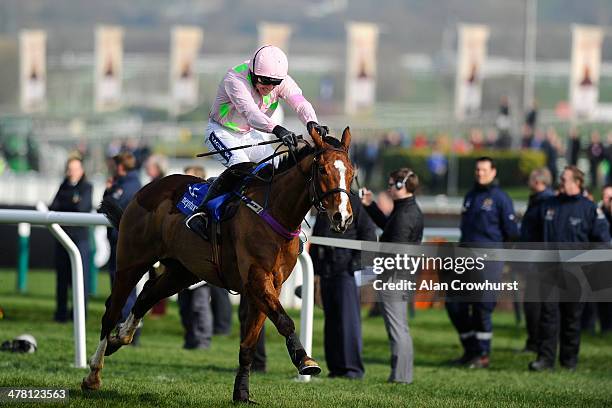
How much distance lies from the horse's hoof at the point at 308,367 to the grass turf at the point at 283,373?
2.08 ft

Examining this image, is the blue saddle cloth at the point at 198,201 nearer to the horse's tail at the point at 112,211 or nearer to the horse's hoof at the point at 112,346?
the horse's tail at the point at 112,211

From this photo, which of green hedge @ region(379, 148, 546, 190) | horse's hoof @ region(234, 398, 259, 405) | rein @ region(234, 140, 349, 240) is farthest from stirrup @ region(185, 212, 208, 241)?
green hedge @ region(379, 148, 546, 190)

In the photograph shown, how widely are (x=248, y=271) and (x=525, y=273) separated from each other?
3363mm

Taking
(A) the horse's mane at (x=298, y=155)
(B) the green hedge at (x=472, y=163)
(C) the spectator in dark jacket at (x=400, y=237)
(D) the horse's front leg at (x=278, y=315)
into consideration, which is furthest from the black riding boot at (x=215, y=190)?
(B) the green hedge at (x=472, y=163)

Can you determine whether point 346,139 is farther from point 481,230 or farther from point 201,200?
point 481,230

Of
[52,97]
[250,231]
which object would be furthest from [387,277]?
[52,97]

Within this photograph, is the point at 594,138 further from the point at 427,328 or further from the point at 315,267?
the point at 315,267

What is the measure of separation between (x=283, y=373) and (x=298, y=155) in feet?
10.6

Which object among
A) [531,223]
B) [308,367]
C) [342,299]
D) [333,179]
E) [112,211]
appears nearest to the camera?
[308,367]

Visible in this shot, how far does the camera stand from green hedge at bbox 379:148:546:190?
38875 millimetres

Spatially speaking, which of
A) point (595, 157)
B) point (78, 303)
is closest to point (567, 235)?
point (78, 303)

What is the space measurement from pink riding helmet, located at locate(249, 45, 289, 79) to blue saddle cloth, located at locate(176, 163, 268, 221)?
0.62 metres

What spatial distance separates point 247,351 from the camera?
8.41 meters

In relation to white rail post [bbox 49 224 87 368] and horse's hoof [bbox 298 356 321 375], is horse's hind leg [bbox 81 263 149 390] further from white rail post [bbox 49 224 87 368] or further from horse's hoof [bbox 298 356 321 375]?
horse's hoof [bbox 298 356 321 375]
